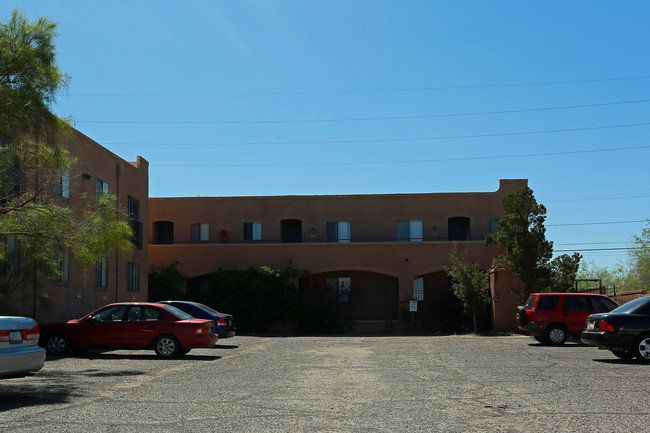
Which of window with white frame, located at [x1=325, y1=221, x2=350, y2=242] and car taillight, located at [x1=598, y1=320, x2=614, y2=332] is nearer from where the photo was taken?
car taillight, located at [x1=598, y1=320, x2=614, y2=332]

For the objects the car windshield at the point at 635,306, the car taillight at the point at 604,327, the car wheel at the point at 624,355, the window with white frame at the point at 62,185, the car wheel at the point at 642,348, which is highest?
the window with white frame at the point at 62,185

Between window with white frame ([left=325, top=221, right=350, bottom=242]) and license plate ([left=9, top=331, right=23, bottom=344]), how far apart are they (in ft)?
112

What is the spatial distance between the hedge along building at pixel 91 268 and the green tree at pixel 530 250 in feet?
53.9

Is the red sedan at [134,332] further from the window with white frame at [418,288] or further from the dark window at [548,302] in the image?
the window with white frame at [418,288]

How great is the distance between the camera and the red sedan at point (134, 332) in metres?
19.0

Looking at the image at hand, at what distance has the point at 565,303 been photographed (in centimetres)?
2412

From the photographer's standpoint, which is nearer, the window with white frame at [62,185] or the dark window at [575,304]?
the window with white frame at [62,185]

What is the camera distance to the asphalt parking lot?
8.58 m

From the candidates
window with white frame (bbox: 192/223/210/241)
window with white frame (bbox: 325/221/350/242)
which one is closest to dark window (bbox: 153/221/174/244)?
window with white frame (bbox: 192/223/210/241)

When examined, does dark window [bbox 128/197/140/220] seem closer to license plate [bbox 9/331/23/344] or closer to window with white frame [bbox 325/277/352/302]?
window with white frame [bbox 325/277/352/302]

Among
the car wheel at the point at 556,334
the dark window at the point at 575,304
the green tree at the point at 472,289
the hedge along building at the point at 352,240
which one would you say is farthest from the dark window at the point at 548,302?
the hedge along building at the point at 352,240

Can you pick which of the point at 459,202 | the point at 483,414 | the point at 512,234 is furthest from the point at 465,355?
the point at 459,202

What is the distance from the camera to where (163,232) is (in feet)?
154

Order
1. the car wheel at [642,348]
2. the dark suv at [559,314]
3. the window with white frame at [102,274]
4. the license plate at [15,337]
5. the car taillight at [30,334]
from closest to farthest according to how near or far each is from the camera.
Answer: the license plate at [15,337], the car taillight at [30,334], the car wheel at [642,348], the dark suv at [559,314], the window with white frame at [102,274]
